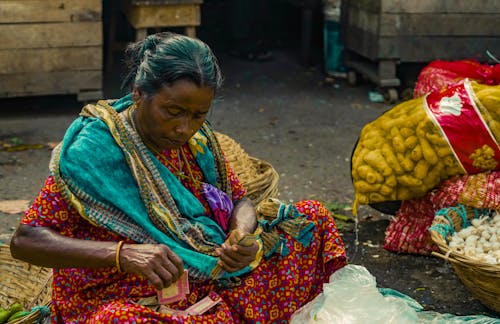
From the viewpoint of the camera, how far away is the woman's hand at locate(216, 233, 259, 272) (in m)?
2.61

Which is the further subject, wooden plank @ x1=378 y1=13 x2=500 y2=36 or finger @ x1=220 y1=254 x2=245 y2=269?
wooden plank @ x1=378 y1=13 x2=500 y2=36

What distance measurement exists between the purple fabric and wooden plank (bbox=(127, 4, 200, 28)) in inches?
153

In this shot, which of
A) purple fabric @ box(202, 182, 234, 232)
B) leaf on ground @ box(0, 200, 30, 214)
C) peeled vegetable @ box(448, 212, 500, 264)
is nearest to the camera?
purple fabric @ box(202, 182, 234, 232)

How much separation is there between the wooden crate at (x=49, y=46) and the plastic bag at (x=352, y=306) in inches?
156

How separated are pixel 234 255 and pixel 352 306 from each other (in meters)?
0.58

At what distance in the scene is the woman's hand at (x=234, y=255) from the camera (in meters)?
2.61

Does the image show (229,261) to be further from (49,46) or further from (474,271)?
(49,46)

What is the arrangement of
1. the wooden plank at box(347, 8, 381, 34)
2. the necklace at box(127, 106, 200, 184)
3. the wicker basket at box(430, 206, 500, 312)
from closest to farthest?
the necklace at box(127, 106, 200, 184)
the wicker basket at box(430, 206, 500, 312)
the wooden plank at box(347, 8, 381, 34)

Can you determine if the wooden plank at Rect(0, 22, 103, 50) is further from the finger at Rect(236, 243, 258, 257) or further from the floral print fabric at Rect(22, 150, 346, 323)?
the finger at Rect(236, 243, 258, 257)

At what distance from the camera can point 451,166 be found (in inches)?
151

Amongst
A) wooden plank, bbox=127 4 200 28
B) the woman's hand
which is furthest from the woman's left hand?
wooden plank, bbox=127 4 200 28

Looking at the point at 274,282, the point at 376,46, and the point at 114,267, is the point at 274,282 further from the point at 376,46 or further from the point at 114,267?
the point at 376,46

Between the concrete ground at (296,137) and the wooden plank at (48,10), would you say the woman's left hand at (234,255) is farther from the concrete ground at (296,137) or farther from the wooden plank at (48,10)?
the wooden plank at (48,10)

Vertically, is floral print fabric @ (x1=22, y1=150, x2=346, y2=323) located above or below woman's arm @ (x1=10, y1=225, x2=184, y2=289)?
below
